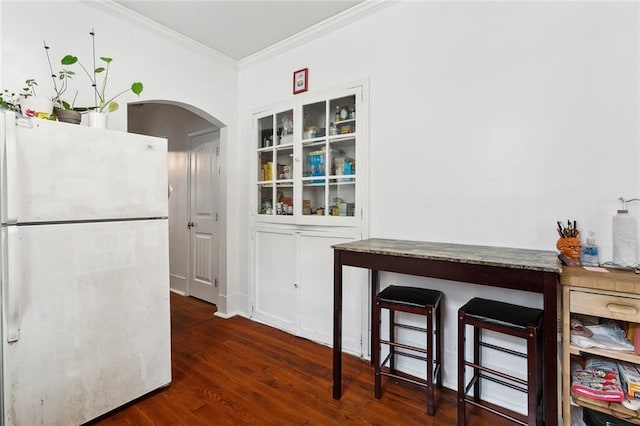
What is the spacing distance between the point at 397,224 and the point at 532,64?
129cm

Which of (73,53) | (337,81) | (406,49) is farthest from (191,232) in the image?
(406,49)

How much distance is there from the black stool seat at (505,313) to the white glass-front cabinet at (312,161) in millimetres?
1092

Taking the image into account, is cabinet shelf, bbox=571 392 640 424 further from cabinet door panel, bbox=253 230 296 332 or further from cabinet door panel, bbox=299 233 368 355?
cabinet door panel, bbox=253 230 296 332

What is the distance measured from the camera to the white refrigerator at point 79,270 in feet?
4.76

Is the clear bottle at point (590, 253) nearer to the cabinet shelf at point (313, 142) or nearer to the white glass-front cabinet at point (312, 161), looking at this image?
the white glass-front cabinet at point (312, 161)

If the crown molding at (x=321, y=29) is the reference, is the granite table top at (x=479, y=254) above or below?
below

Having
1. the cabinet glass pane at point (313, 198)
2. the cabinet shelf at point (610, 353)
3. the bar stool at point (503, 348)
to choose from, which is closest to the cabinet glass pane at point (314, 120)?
the cabinet glass pane at point (313, 198)

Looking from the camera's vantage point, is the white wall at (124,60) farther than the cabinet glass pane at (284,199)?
No

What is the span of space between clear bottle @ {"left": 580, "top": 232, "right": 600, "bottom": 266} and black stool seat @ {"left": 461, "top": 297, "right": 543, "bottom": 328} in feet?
1.16

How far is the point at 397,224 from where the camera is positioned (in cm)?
229

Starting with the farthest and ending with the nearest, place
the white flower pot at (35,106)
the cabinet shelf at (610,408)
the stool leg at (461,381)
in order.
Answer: the white flower pot at (35,106) < the stool leg at (461,381) < the cabinet shelf at (610,408)

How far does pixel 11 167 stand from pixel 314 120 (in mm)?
2108

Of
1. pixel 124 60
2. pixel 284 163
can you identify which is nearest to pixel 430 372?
pixel 284 163

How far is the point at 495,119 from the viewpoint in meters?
1.89
